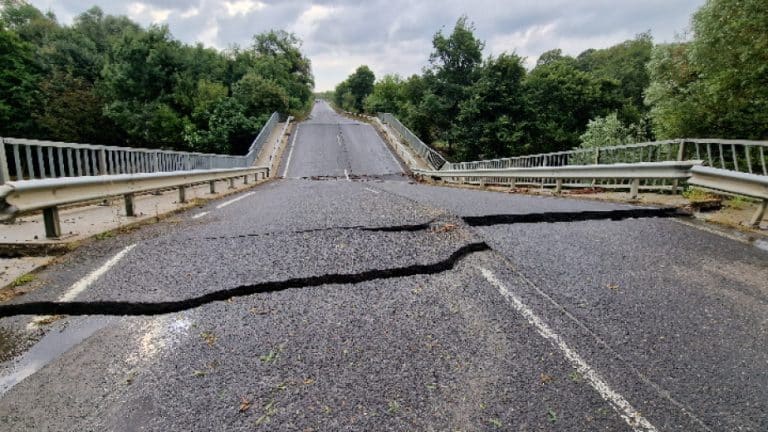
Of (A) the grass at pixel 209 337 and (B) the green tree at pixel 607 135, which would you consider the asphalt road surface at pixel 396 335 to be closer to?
(A) the grass at pixel 209 337

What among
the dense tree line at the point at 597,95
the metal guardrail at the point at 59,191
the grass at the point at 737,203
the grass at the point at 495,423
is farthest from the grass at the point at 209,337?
the dense tree line at the point at 597,95

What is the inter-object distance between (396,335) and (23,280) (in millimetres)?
3318

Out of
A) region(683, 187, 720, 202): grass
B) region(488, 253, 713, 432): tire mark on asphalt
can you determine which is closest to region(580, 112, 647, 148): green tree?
region(683, 187, 720, 202): grass

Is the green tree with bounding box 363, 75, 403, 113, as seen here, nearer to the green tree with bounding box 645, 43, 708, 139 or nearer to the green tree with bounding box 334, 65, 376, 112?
the green tree with bounding box 334, 65, 376, 112

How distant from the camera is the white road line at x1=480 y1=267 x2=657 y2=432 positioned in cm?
192

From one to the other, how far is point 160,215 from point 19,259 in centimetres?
249

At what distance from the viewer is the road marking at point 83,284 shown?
2.85 m

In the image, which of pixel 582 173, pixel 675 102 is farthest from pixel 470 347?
pixel 675 102

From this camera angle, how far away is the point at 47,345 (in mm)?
2543

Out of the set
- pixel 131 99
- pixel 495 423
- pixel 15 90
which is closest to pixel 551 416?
pixel 495 423

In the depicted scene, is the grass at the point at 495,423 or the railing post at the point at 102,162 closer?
the grass at the point at 495,423

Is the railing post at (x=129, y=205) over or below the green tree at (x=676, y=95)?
below

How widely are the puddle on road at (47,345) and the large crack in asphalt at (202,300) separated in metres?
0.13

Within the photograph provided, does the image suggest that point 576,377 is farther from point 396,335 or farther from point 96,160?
point 96,160
